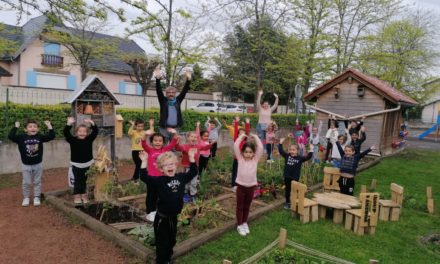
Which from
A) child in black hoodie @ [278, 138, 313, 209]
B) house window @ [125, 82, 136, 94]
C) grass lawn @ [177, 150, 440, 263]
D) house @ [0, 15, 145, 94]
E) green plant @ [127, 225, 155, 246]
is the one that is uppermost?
house @ [0, 15, 145, 94]

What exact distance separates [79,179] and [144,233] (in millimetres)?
2214

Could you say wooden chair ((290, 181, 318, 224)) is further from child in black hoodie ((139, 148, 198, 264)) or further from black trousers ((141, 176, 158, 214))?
child in black hoodie ((139, 148, 198, 264))

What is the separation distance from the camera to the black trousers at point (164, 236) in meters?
4.10

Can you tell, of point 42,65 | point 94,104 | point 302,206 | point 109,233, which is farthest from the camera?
point 42,65

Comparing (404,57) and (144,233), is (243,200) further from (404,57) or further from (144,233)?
(404,57)

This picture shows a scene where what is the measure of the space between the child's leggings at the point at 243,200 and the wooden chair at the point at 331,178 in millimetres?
3232

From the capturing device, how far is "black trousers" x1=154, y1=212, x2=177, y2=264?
13.5ft

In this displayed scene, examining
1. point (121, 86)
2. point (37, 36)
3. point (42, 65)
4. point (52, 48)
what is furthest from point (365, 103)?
point (52, 48)

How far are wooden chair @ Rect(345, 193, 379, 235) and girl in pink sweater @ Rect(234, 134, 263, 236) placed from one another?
6.72 feet

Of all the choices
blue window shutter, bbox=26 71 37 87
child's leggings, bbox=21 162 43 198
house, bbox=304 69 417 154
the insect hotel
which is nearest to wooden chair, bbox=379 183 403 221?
the insect hotel

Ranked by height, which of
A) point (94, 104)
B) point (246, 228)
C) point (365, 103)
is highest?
point (365, 103)

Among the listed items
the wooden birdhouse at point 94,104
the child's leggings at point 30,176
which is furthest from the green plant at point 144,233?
the wooden birdhouse at point 94,104

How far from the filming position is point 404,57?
25.1 m

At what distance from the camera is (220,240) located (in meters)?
5.16
